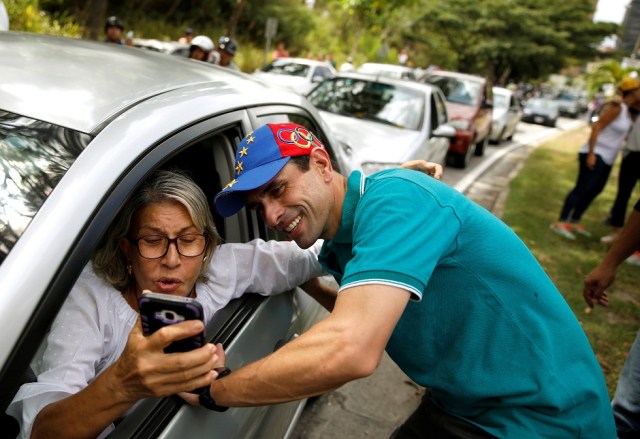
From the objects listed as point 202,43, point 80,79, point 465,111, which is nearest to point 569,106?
point 465,111

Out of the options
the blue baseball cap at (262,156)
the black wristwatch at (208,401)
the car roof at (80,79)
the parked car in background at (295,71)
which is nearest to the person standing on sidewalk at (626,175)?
the car roof at (80,79)

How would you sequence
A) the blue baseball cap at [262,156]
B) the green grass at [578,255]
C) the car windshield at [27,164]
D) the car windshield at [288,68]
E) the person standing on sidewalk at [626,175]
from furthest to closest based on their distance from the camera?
the car windshield at [288,68], the person standing on sidewalk at [626,175], the green grass at [578,255], the blue baseball cap at [262,156], the car windshield at [27,164]

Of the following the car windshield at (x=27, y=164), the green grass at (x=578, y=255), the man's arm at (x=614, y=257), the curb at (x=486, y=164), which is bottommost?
the curb at (x=486, y=164)

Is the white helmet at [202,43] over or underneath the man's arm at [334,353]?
underneath

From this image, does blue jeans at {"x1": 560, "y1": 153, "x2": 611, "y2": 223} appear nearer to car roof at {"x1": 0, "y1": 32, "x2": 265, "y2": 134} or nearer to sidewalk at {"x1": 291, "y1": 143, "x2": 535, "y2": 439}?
sidewalk at {"x1": 291, "y1": 143, "x2": 535, "y2": 439}

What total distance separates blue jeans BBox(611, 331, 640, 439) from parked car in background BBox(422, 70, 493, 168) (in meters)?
7.76

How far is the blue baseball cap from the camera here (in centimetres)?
154

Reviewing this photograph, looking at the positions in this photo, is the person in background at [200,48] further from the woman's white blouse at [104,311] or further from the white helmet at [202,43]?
the woman's white blouse at [104,311]

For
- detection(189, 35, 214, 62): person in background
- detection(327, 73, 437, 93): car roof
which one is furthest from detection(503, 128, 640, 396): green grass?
detection(189, 35, 214, 62): person in background

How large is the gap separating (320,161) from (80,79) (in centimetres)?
76

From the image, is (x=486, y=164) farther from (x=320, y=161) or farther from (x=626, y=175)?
(x=320, y=161)

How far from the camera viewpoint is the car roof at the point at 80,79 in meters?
1.37

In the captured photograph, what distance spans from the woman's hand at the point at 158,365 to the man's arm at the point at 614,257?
2.16 m

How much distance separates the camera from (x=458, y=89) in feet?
37.2
